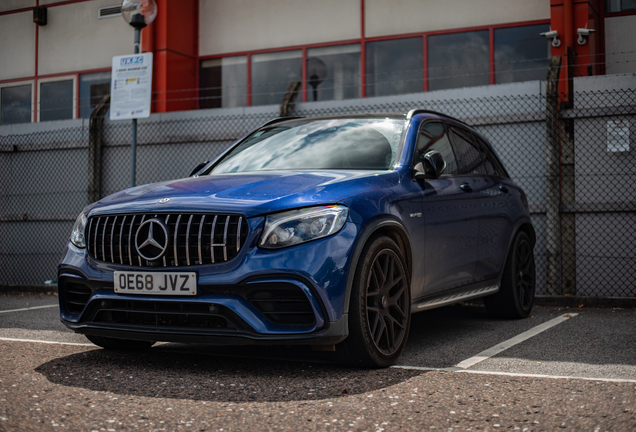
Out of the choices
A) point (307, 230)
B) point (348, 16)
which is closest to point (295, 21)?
point (348, 16)

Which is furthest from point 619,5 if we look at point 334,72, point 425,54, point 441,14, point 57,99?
point 57,99

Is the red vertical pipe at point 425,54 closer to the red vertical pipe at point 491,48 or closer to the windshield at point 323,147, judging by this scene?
the red vertical pipe at point 491,48

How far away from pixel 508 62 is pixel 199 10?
657cm

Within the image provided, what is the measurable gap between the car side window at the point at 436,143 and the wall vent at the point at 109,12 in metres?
11.4

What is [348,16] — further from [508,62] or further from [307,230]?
[307,230]

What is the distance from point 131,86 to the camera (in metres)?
8.96

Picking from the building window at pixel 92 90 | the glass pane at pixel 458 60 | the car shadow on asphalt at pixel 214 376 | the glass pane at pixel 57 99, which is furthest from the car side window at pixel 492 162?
the glass pane at pixel 57 99

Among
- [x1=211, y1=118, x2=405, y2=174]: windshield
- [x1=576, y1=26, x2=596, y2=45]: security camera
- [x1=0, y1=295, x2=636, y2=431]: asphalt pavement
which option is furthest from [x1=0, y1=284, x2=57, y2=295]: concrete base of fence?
[x1=576, y1=26, x2=596, y2=45]: security camera

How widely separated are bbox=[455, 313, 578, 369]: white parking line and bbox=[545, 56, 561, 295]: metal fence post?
1.15 meters

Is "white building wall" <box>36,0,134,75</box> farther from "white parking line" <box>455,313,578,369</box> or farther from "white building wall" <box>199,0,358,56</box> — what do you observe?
"white parking line" <box>455,313,578,369</box>

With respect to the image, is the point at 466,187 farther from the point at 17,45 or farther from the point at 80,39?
the point at 17,45

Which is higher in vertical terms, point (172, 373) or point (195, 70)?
point (195, 70)

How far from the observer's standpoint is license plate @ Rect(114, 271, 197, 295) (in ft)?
12.8

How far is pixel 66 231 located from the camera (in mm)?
10633
